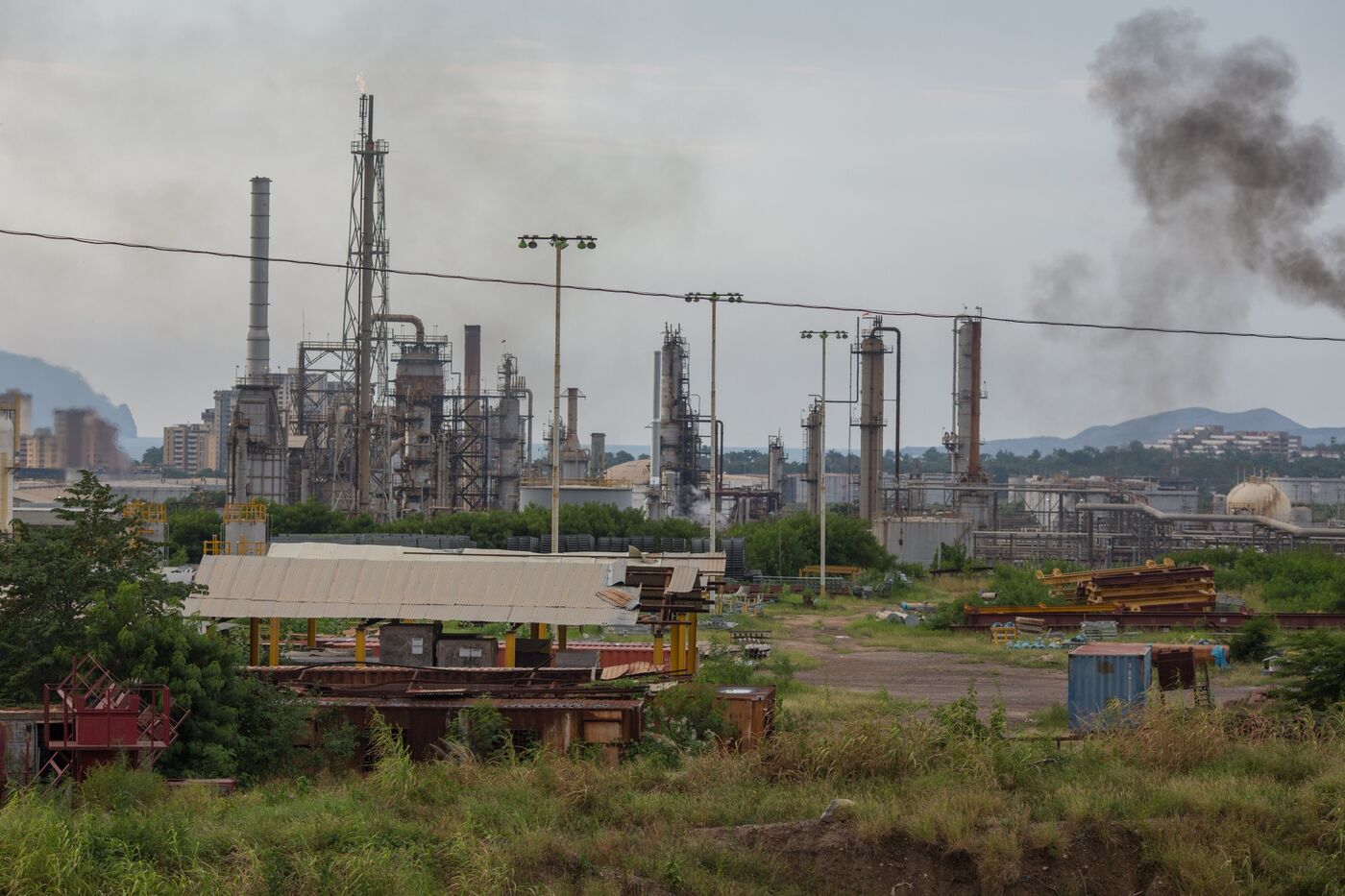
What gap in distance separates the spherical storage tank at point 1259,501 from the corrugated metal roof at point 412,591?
53913mm

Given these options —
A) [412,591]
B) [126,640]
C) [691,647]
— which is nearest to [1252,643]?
[691,647]

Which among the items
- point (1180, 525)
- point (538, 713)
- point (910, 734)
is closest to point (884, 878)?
point (910, 734)

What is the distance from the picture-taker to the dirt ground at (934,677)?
2303 centimetres

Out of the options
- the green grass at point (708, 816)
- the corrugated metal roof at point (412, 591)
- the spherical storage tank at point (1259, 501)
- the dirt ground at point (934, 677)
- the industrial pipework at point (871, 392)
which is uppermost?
the industrial pipework at point (871, 392)

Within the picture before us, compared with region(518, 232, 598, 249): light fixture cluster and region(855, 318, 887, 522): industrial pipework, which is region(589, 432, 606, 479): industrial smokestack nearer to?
region(855, 318, 887, 522): industrial pipework

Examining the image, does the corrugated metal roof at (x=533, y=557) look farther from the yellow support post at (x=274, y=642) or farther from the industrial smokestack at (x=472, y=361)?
the industrial smokestack at (x=472, y=361)

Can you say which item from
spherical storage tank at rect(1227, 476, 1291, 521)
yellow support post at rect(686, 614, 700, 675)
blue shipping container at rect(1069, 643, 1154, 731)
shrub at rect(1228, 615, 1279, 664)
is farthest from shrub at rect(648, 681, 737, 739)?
spherical storage tank at rect(1227, 476, 1291, 521)

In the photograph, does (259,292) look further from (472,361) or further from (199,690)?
(199,690)

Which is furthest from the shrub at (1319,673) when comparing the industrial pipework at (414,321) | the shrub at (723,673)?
the industrial pipework at (414,321)

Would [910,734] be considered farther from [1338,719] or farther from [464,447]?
[464,447]

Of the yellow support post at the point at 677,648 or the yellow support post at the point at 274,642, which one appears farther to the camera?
the yellow support post at the point at 274,642

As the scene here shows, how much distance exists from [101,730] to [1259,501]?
209 feet

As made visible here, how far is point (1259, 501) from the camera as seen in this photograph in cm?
6906

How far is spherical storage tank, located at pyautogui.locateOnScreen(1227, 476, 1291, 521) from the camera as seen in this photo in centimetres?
6894
